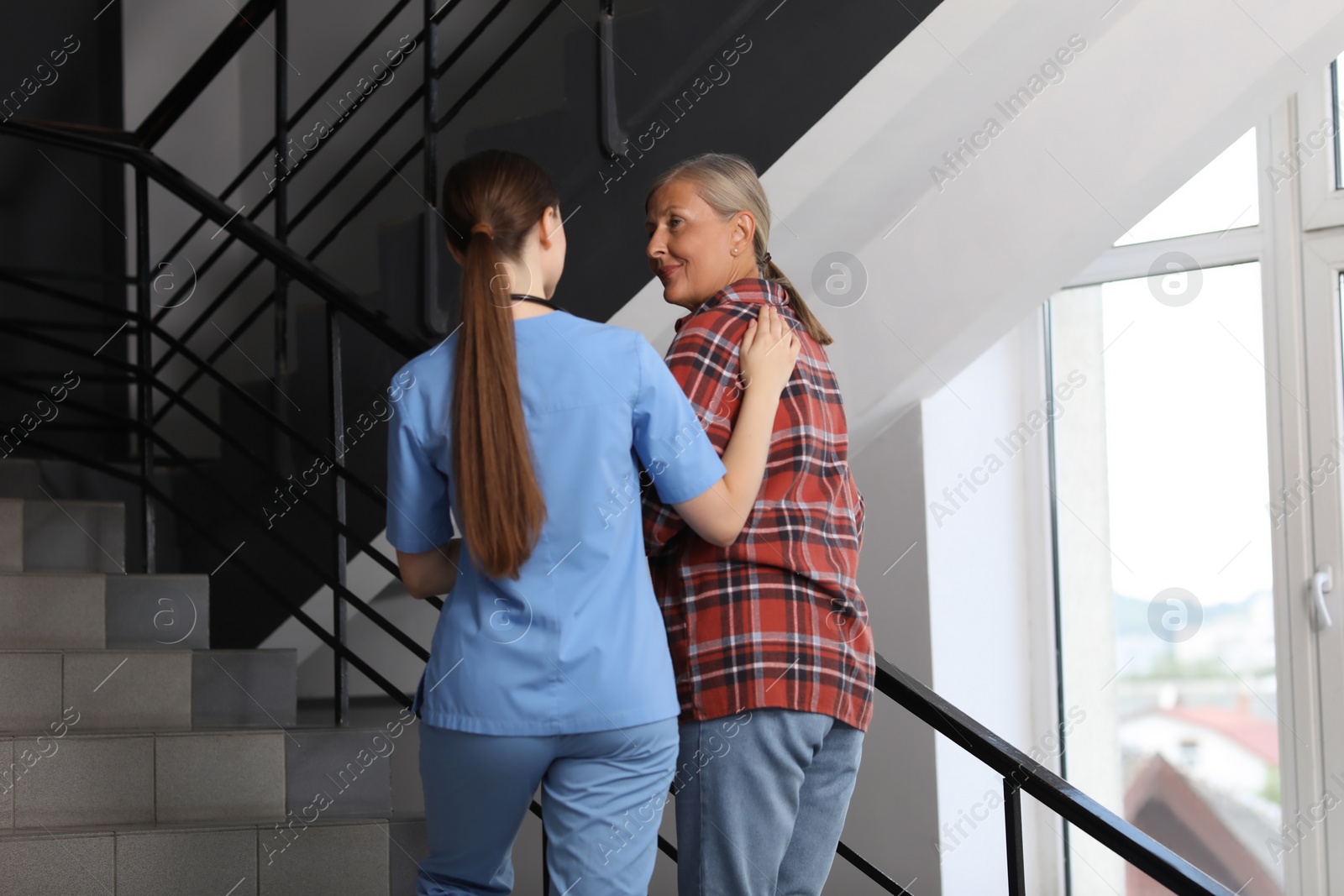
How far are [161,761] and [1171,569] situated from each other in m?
2.67

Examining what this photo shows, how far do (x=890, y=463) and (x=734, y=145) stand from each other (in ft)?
3.19

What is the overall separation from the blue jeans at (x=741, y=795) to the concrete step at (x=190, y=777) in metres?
1.03

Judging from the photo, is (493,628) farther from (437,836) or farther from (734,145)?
(734,145)

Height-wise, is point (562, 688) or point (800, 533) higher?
point (800, 533)

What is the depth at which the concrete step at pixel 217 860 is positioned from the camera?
1.74 metres

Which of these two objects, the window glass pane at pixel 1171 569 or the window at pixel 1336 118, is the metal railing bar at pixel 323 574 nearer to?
the window glass pane at pixel 1171 569

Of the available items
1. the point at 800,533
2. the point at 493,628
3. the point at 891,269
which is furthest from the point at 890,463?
the point at 493,628

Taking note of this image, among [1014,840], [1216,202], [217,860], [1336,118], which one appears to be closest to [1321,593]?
[1216,202]

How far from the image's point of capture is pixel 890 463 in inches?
114

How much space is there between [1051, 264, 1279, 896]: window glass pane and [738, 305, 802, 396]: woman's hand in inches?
96.2

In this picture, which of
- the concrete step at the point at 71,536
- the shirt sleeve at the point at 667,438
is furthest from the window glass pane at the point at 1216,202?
the concrete step at the point at 71,536

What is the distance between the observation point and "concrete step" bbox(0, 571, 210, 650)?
2.29 meters

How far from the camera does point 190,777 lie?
2.01 m

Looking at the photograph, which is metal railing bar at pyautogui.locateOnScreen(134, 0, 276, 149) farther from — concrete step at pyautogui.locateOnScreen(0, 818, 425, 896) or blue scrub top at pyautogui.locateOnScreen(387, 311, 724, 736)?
blue scrub top at pyautogui.locateOnScreen(387, 311, 724, 736)
